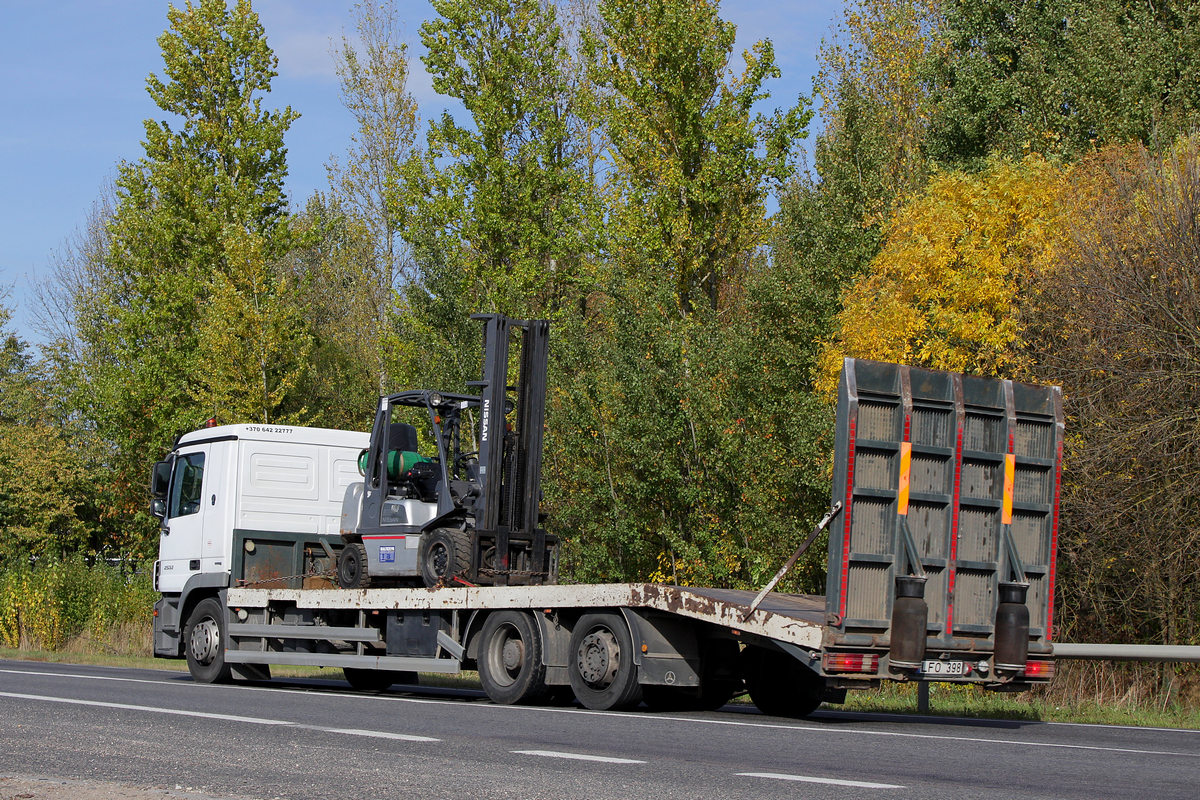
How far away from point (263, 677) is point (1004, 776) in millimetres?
12378

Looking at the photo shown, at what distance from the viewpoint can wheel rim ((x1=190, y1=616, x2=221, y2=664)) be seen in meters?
17.7

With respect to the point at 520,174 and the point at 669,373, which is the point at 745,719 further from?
the point at 520,174

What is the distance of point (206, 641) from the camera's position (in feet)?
58.4

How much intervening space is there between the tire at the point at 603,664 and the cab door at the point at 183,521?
729 cm

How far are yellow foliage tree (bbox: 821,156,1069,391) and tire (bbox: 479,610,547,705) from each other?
12.5m

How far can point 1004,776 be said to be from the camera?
7.97m

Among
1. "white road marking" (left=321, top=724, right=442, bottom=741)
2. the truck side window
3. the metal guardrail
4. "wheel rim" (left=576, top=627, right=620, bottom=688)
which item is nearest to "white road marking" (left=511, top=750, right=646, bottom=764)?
"white road marking" (left=321, top=724, right=442, bottom=741)

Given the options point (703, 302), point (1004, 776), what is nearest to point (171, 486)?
point (1004, 776)

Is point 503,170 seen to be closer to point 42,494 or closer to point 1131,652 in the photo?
point 42,494

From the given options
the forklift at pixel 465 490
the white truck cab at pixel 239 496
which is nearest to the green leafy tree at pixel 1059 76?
the forklift at pixel 465 490

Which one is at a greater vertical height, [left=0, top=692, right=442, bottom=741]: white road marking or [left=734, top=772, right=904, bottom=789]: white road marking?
[left=734, top=772, right=904, bottom=789]: white road marking

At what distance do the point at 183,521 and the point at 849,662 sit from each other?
35.6 ft

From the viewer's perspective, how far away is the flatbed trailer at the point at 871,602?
10.9 metres

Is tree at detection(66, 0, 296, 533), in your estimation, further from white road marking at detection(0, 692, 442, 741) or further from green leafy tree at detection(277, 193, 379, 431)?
white road marking at detection(0, 692, 442, 741)
